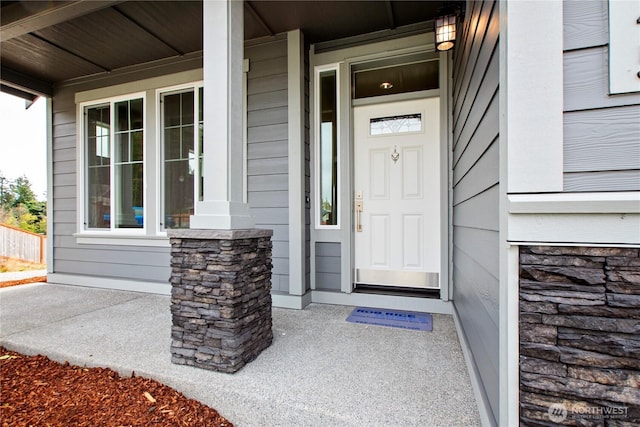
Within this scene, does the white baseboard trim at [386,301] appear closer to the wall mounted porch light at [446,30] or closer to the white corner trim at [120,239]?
the white corner trim at [120,239]

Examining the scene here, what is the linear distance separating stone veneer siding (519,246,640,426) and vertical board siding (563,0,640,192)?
213mm

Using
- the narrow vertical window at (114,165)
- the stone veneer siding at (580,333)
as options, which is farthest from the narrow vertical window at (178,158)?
the stone veneer siding at (580,333)

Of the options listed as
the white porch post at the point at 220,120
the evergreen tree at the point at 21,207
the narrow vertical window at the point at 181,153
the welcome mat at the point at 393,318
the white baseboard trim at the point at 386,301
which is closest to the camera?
the white porch post at the point at 220,120

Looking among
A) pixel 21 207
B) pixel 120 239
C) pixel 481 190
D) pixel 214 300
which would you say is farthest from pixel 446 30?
pixel 21 207

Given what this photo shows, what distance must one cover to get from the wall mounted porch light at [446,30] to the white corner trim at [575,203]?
1848 mm

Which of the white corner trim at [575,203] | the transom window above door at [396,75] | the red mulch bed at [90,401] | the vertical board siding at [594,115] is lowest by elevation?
the red mulch bed at [90,401]

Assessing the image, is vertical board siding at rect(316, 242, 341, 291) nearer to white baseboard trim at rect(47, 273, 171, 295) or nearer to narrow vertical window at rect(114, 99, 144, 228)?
white baseboard trim at rect(47, 273, 171, 295)

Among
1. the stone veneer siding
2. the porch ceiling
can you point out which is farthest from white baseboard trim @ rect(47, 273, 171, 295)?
the stone veneer siding

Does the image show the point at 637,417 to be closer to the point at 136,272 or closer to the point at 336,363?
the point at 336,363

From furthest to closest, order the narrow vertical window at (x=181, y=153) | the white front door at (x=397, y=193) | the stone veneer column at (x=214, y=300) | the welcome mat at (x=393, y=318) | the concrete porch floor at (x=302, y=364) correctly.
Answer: the narrow vertical window at (x=181, y=153) → the white front door at (x=397, y=193) → the welcome mat at (x=393, y=318) → the stone veneer column at (x=214, y=300) → the concrete porch floor at (x=302, y=364)

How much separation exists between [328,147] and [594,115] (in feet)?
7.70

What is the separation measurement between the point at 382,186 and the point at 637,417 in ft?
7.61

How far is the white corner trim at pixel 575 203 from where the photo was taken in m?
0.82

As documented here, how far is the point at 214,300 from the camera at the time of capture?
5.65 ft
